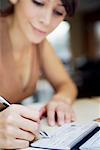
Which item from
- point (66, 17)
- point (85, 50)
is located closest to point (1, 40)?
point (66, 17)

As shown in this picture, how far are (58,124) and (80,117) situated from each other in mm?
61

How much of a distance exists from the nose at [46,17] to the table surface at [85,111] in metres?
0.16

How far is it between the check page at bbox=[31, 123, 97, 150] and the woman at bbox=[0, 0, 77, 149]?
2cm

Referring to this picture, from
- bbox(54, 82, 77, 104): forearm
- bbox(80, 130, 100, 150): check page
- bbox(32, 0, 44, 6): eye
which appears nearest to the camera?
bbox(80, 130, 100, 150): check page

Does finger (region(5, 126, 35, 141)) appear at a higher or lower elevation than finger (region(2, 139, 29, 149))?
higher

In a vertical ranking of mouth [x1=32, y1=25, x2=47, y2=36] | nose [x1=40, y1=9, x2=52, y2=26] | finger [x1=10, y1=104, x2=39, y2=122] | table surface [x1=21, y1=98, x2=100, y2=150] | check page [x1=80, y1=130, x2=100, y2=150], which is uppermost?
nose [x1=40, y1=9, x2=52, y2=26]

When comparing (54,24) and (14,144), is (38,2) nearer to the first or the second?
(54,24)

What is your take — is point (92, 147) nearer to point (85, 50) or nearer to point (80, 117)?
point (80, 117)

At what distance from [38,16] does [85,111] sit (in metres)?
0.20

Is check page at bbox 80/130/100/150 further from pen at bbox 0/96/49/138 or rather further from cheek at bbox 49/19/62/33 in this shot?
cheek at bbox 49/19/62/33

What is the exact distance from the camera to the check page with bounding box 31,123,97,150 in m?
0.37

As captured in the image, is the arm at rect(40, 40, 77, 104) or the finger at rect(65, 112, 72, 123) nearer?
the finger at rect(65, 112, 72, 123)

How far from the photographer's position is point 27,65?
697 mm

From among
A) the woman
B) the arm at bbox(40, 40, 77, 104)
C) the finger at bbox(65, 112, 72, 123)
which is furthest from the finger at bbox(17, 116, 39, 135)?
the arm at bbox(40, 40, 77, 104)
